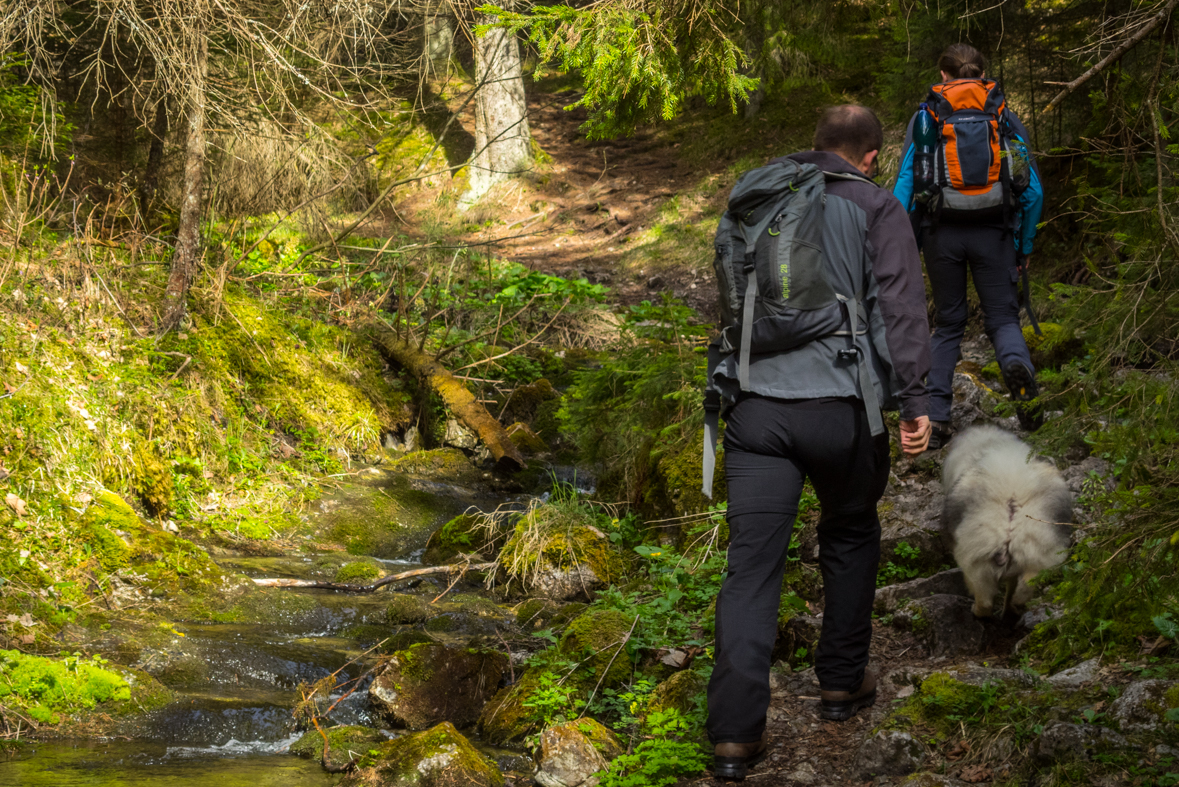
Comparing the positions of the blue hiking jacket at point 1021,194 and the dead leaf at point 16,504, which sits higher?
the blue hiking jacket at point 1021,194

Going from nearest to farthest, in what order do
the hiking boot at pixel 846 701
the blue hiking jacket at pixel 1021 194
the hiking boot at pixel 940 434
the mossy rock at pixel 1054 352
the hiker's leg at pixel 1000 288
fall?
the hiking boot at pixel 846 701
the blue hiking jacket at pixel 1021 194
the hiker's leg at pixel 1000 288
the hiking boot at pixel 940 434
the mossy rock at pixel 1054 352

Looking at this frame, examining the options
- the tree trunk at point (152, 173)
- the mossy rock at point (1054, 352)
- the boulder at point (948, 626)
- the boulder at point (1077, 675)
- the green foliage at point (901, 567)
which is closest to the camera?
the boulder at point (1077, 675)

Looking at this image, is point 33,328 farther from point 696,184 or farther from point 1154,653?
point 696,184

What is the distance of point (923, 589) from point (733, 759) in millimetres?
1857

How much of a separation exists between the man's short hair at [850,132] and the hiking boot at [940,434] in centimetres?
232

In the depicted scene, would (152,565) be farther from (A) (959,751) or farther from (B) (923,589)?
(A) (959,751)

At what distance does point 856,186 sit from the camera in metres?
3.25

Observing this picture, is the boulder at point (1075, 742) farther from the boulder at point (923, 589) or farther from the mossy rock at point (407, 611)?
the mossy rock at point (407, 611)

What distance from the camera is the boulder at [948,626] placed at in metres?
4.09

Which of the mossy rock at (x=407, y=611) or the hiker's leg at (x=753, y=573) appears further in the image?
the mossy rock at (x=407, y=611)

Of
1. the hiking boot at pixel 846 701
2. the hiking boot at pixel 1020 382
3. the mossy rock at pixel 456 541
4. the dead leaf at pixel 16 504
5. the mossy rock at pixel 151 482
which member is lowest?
the mossy rock at pixel 456 541

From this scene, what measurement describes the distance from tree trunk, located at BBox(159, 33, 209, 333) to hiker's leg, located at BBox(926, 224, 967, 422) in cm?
585

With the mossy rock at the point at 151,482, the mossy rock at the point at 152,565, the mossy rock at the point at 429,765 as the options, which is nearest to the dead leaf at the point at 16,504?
the mossy rock at the point at 152,565

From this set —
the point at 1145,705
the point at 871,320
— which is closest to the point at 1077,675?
the point at 1145,705
